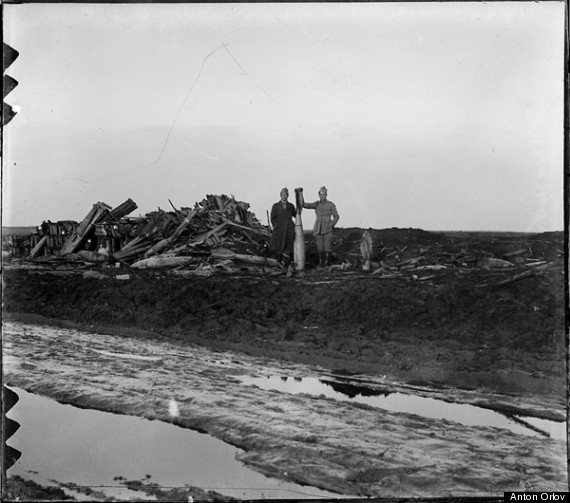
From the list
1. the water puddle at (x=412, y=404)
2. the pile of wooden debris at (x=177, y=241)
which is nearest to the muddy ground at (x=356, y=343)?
the water puddle at (x=412, y=404)

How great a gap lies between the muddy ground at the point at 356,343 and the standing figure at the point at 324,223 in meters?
0.15

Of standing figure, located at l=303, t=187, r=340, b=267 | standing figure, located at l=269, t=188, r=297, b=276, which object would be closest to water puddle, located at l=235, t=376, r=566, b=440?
standing figure, located at l=269, t=188, r=297, b=276

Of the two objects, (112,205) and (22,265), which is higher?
(112,205)

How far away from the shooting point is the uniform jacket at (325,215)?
6.56m

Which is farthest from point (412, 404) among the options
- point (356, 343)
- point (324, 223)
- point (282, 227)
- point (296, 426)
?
point (282, 227)

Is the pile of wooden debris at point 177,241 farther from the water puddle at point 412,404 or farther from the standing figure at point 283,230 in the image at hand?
the water puddle at point 412,404

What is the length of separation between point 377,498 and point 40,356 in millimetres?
3857

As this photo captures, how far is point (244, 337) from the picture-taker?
6.71m

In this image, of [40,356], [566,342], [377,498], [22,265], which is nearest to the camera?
[377,498]

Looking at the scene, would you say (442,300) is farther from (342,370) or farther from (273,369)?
(273,369)

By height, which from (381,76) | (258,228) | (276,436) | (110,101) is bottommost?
(276,436)

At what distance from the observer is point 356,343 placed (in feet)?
21.1

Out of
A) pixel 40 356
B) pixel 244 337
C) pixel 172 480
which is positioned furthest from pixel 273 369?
pixel 40 356

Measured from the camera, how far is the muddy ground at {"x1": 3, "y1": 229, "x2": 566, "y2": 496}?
17.4ft
